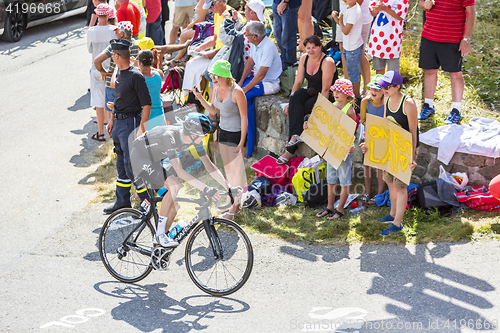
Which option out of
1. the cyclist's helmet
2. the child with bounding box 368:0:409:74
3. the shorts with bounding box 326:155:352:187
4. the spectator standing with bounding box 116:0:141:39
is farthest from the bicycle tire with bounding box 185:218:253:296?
the spectator standing with bounding box 116:0:141:39

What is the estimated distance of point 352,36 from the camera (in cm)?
728

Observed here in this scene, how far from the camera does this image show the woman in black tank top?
6742 mm

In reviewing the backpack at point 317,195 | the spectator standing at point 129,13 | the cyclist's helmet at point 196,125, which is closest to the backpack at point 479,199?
the backpack at point 317,195

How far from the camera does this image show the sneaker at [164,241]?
17.0 ft

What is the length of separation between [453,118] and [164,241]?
4.27 meters

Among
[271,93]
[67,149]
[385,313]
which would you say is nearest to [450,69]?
[271,93]

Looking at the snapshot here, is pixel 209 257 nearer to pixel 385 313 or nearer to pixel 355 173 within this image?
pixel 385 313

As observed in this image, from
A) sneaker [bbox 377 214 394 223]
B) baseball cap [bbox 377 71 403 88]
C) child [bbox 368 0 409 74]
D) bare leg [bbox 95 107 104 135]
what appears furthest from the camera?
bare leg [bbox 95 107 104 135]

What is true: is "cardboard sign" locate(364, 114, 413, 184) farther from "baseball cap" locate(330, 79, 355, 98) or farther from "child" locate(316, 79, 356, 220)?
A: "baseball cap" locate(330, 79, 355, 98)

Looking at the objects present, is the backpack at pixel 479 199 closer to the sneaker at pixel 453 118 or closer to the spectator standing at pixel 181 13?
the sneaker at pixel 453 118

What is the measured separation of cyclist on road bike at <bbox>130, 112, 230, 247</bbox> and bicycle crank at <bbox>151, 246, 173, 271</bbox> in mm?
70

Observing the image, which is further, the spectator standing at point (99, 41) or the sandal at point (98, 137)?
the sandal at point (98, 137)

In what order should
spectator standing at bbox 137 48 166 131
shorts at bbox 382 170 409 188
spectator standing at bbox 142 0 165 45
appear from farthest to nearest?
spectator standing at bbox 142 0 165 45, spectator standing at bbox 137 48 166 131, shorts at bbox 382 170 409 188

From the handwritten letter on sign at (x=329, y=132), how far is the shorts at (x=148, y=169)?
7.38ft
